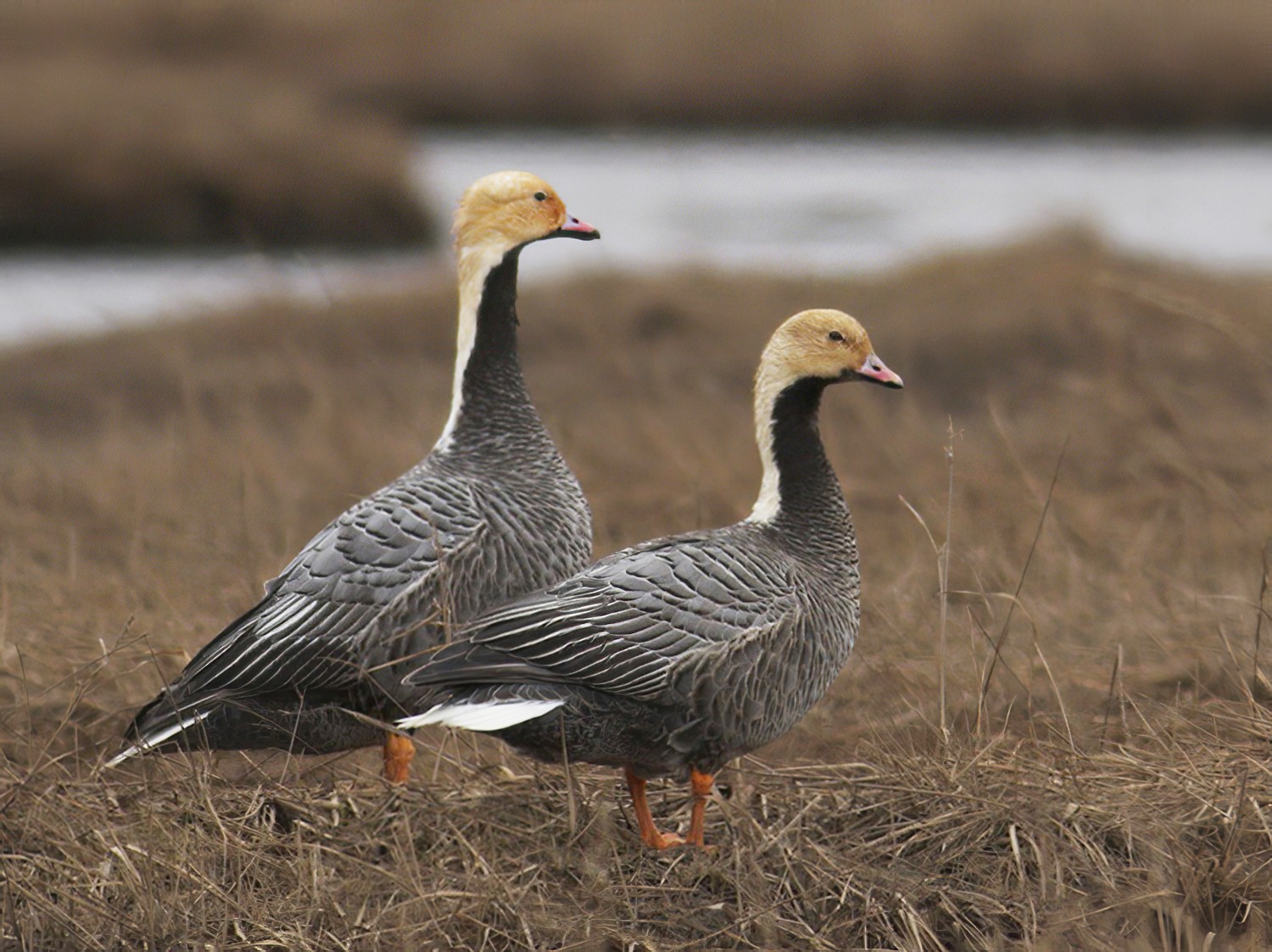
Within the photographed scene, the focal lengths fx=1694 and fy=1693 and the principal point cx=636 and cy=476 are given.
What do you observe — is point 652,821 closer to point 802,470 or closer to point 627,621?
point 627,621

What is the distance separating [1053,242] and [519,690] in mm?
9305

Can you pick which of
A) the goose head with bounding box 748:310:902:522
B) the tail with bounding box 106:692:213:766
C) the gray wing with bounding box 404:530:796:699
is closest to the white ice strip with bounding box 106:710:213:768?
the tail with bounding box 106:692:213:766

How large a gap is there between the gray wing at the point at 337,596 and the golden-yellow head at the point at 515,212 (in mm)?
891

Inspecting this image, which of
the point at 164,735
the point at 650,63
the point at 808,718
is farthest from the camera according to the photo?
the point at 650,63

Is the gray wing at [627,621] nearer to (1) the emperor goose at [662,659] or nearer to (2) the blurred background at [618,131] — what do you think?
(1) the emperor goose at [662,659]

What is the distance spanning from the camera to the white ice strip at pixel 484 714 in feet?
11.6

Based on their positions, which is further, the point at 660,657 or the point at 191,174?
Result: the point at 191,174

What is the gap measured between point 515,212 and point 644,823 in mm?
1921

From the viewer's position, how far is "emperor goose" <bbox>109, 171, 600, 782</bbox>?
415 centimetres

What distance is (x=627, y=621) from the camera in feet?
12.4

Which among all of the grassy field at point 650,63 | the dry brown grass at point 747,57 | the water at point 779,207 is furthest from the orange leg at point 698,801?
the dry brown grass at point 747,57

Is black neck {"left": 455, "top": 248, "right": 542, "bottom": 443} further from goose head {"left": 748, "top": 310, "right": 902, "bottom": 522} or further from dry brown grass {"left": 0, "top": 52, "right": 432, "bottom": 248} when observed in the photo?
dry brown grass {"left": 0, "top": 52, "right": 432, "bottom": 248}

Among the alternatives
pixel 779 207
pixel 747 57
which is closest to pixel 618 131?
pixel 747 57

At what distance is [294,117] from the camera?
62.1 feet
